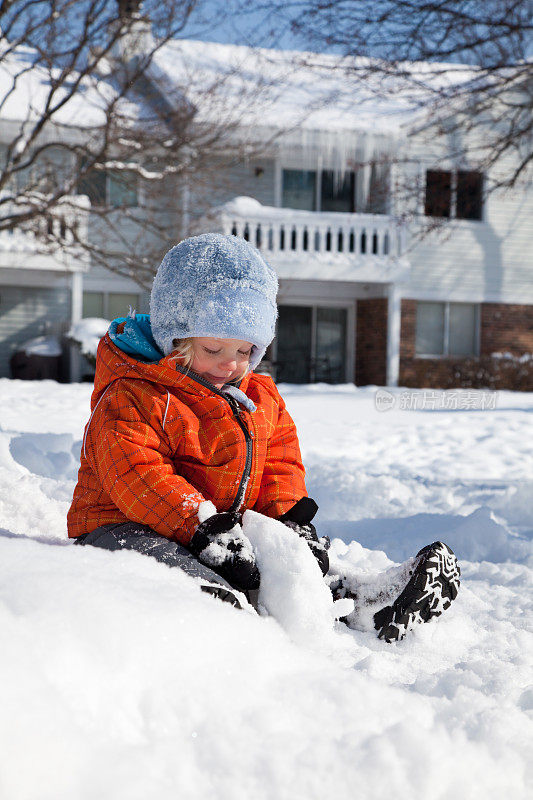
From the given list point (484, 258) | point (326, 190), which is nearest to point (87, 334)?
point (326, 190)

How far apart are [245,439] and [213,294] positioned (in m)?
0.46

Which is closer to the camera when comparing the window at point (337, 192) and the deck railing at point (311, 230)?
the deck railing at point (311, 230)

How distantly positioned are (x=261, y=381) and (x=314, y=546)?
663mm

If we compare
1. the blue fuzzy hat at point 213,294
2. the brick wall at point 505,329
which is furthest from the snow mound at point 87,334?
the blue fuzzy hat at point 213,294

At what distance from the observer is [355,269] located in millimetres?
17438

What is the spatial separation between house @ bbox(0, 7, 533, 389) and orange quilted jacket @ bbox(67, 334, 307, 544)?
1374 centimetres

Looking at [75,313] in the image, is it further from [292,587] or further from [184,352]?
[292,587]

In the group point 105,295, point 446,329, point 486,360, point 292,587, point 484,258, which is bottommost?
point 486,360

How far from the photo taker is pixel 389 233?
17.8 metres

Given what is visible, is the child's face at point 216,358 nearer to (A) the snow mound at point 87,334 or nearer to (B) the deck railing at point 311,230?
(A) the snow mound at point 87,334

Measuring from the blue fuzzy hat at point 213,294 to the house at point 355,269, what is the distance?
1354 cm

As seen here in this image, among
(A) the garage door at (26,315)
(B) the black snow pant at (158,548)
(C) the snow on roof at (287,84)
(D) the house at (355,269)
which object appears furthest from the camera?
(A) the garage door at (26,315)

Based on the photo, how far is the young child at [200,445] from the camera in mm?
2268

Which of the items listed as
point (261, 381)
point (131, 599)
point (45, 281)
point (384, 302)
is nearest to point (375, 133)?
point (384, 302)
